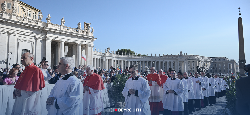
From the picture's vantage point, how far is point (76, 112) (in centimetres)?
489

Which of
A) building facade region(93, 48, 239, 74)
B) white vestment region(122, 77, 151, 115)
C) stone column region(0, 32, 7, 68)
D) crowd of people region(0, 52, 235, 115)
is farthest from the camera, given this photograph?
building facade region(93, 48, 239, 74)

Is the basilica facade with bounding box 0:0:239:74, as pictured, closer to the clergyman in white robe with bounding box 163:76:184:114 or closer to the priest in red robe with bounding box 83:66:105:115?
the clergyman in white robe with bounding box 163:76:184:114

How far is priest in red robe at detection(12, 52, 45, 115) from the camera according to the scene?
564 cm

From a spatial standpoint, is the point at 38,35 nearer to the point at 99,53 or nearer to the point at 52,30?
the point at 52,30

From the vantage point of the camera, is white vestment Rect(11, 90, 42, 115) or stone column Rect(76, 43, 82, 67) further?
stone column Rect(76, 43, 82, 67)

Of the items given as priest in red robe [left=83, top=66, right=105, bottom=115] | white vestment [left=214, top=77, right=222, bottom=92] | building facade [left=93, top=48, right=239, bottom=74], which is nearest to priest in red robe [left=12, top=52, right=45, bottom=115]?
priest in red robe [left=83, top=66, right=105, bottom=115]

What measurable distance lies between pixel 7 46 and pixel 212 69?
156m

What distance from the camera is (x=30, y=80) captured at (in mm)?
5781

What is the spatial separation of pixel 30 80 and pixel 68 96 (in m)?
1.79

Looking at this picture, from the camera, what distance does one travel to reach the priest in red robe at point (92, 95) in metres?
8.55

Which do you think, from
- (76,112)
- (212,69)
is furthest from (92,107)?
(212,69)

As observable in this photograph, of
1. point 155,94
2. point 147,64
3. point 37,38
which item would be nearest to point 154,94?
point 155,94

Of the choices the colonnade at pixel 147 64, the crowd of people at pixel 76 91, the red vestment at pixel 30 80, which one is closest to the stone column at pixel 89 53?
the colonnade at pixel 147 64

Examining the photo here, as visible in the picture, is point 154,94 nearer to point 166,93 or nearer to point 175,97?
point 166,93
